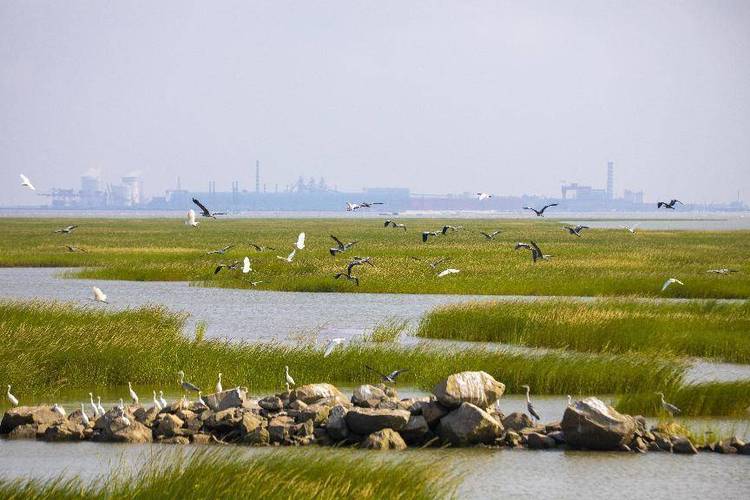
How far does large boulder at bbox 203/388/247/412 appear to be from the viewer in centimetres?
2006

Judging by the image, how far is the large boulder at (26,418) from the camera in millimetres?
20125

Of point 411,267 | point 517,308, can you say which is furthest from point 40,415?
point 411,267

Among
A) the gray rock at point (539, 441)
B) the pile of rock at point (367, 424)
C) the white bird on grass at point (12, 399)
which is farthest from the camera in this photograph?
the white bird on grass at point (12, 399)

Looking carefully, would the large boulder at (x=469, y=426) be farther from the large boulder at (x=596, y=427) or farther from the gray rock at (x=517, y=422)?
the large boulder at (x=596, y=427)

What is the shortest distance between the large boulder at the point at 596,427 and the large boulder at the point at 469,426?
1.29m

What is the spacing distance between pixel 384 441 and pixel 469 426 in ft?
4.96

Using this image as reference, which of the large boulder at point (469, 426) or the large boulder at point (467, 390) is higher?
the large boulder at point (467, 390)

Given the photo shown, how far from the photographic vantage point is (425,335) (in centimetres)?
3434

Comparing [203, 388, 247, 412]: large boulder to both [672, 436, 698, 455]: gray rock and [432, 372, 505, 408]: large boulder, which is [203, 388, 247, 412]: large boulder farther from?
[672, 436, 698, 455]: gray rock

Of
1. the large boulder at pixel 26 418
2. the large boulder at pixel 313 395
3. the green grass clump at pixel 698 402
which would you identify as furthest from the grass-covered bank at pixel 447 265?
the large boulder at pixel 26 418

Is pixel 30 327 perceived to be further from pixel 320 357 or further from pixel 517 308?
pixel 517 308

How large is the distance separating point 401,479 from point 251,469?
6.86 feet

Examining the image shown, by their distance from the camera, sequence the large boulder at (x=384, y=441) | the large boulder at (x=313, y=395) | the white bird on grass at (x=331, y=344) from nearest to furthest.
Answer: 1. the large boulder at (x=384, y=441)
2. the large boulder at (x=313, y=395)
3. the white bird on grass at (x=331, y=344)

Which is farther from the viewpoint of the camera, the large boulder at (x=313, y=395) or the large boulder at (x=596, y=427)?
the large boulder at (x=313, y=395)
